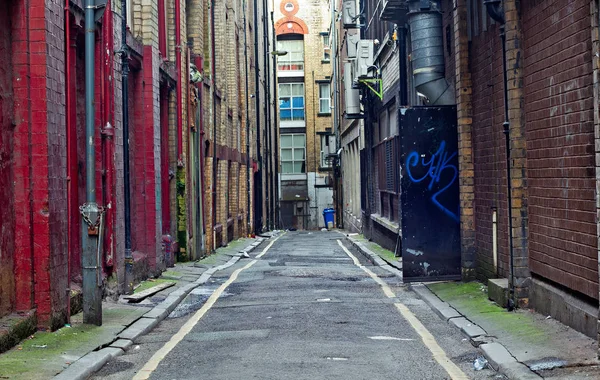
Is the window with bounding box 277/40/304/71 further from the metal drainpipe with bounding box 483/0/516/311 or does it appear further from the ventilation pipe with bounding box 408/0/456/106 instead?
the metal drainpipe with bounding box 483/0/516/311

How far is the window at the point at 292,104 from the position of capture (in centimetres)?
6744

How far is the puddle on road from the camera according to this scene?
12.4 meters

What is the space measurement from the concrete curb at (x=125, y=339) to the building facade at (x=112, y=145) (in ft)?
2.64

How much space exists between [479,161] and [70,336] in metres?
7.04

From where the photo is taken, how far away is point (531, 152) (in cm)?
1078

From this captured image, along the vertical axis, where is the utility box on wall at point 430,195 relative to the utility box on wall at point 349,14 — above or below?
below

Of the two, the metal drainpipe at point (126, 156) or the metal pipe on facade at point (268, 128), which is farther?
the metal pipe on facade at point (268, 128)

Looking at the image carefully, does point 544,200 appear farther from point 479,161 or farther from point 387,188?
point 387,188

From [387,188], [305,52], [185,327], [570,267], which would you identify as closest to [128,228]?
[185,327]

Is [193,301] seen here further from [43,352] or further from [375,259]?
[375,259]

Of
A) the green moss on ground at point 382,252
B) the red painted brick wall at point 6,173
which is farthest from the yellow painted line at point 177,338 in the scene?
the green moss on ground at point 382,252

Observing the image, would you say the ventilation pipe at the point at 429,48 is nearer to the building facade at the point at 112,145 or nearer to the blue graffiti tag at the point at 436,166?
the blue graffiti tag at the point at 436,166

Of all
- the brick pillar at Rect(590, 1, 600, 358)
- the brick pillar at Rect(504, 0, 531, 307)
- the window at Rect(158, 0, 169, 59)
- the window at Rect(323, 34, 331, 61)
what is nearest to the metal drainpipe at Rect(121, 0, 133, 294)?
the window at Rect(158, 0, 169, 59)

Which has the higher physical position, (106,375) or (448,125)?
(448,125)
